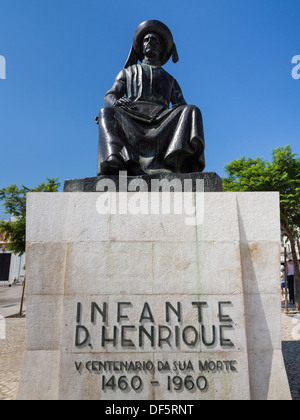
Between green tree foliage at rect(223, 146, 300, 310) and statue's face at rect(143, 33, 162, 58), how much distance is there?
10078 millimetres

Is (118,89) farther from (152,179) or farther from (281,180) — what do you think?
(281,180)

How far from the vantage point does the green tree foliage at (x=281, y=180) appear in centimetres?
1420

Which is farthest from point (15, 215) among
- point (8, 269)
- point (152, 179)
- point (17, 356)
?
point (8, 269)

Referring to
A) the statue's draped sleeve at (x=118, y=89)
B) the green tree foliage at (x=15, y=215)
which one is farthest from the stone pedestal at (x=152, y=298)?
the green tree foliage at (x=15, y=215)

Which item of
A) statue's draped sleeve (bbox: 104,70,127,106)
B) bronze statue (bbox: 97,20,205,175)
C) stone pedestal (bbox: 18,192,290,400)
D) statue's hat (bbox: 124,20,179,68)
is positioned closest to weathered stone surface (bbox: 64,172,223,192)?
bronze statue (bbox: 97,20,205,175)

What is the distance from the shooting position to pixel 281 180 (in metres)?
14.2

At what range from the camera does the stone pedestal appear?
2.82 meters

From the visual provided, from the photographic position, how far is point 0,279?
142 ft

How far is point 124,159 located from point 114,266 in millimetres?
1504

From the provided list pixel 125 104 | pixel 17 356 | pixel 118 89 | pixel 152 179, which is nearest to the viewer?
pixel 152 179

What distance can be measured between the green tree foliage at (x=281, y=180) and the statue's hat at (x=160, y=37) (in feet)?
31.8

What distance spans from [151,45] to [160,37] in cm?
28
